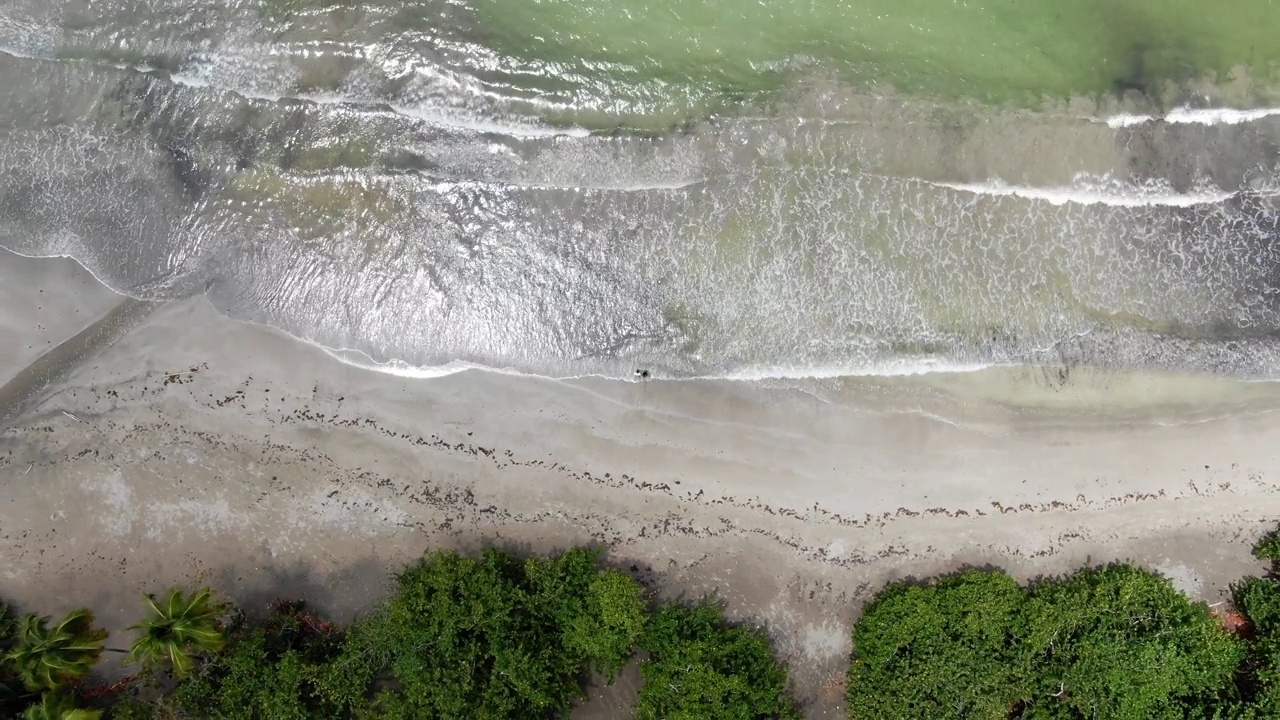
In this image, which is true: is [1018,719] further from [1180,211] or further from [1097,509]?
[1180,211]

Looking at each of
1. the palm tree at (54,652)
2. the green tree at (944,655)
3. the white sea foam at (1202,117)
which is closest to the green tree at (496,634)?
the green tree at (944,655)

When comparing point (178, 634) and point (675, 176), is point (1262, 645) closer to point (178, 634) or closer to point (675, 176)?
point (675, 176)

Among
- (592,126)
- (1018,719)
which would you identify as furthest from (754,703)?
(592,126)

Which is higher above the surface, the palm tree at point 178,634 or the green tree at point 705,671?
the palm tree at point 178,634

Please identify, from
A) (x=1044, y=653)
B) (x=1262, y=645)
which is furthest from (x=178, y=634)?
(x=1262, y=645)

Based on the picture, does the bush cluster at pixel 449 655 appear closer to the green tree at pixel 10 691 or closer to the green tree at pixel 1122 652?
the green tree at pixel 10 691

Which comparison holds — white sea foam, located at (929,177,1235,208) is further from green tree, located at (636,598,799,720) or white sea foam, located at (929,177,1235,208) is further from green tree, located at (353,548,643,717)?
green tree, located at (353,548,643,717)
